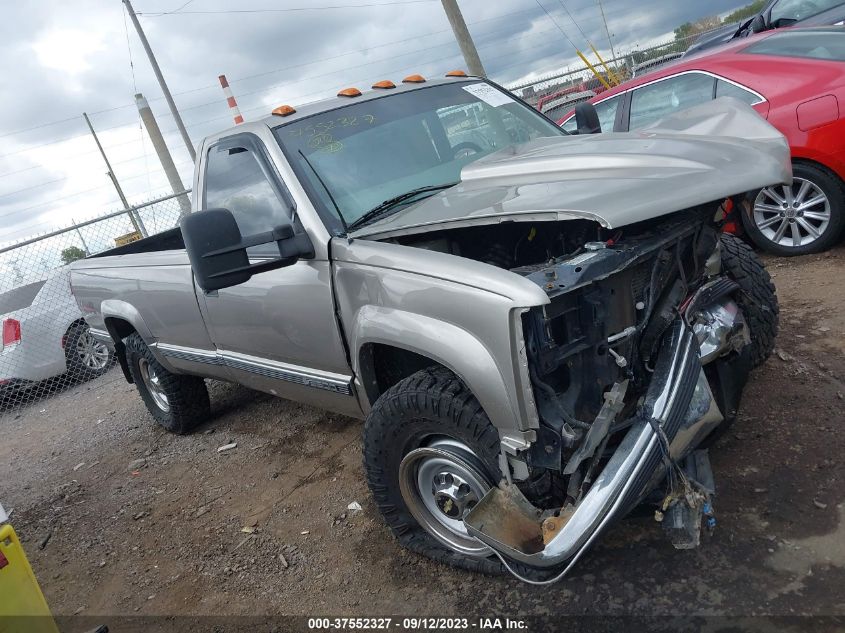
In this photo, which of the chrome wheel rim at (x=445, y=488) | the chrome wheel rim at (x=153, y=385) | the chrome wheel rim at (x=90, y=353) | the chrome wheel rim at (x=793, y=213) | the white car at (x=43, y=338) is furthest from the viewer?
the chrome wheel rim at (x=90, y=353)

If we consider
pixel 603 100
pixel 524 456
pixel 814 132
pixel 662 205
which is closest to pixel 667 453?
pixel 524 456

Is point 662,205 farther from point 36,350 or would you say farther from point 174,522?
point 36,350

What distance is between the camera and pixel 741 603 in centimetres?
235

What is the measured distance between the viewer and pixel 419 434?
2730mm

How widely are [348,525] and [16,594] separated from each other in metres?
1.55

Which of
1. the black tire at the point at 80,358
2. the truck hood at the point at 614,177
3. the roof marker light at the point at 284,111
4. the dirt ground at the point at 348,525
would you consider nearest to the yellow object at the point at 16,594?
the dirt ground at the point at 348,525

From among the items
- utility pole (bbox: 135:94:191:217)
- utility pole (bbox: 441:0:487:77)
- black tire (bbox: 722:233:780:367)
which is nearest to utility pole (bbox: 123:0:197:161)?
utility pole (bbox: 135:94:191:217)

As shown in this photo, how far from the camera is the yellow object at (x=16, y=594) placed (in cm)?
236

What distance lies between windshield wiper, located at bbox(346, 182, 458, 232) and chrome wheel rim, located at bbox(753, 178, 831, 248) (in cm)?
299

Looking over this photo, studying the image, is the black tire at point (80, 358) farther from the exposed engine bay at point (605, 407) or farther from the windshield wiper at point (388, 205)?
the exposed engine bay at point (605, 407)

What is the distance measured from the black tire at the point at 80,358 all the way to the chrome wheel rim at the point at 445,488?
21.7ft

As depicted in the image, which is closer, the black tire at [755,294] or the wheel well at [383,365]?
the wheel well at [383,365]

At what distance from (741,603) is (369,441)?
4.99 ft

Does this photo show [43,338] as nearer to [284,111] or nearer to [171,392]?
[171,392]
